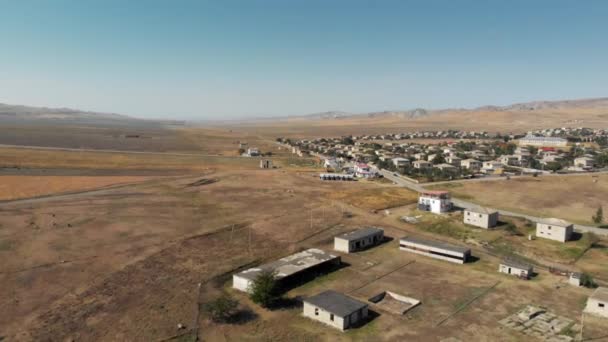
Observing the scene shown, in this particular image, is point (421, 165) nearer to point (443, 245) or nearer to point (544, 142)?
point (443, 245)

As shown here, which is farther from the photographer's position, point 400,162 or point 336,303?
point 400,162

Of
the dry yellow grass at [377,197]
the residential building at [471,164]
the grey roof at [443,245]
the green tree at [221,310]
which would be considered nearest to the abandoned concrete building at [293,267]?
the green tree at [221,310]

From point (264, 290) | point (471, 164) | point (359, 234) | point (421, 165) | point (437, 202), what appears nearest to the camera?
point (264, 290)

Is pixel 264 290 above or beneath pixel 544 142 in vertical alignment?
beneath

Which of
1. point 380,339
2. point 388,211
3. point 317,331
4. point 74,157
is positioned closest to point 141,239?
point 317,331

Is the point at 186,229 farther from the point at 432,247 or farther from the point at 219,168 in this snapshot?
the point at 219,168

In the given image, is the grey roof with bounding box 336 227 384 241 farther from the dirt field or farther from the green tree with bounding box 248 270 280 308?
the dirt field

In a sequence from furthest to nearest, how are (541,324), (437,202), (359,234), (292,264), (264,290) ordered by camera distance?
1. (437,202)
2. (359,234)
3. (292,264)
4. (264,290)
5. (541,324)

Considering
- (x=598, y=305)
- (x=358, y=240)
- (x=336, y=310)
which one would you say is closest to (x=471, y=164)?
(x=358, y=240)
